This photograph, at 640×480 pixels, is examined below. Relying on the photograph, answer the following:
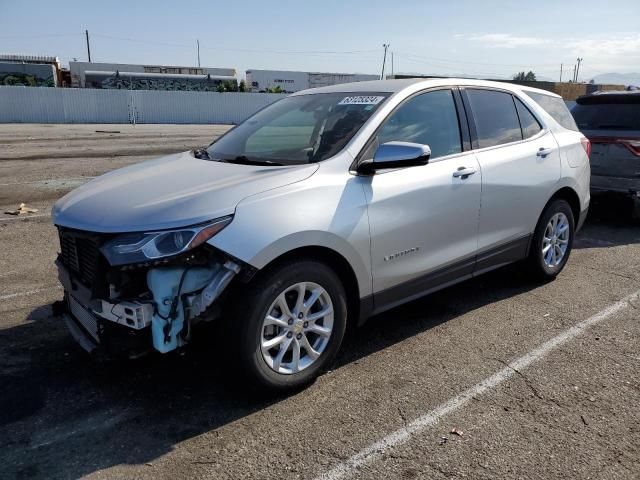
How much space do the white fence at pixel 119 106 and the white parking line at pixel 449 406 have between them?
2862 centimetres

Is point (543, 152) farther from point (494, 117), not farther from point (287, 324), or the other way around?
point (287, 324)

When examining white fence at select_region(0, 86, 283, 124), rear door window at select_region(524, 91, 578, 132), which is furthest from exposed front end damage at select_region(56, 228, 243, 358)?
white fence at select_region(0, 86, 283, 124)

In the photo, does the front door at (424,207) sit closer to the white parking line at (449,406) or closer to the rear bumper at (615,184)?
the white parking line at (449,406)

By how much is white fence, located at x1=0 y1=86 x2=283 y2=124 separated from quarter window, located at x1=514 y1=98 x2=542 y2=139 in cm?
2734

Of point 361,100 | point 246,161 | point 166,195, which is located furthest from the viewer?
point 361,100

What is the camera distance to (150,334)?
9.78ft

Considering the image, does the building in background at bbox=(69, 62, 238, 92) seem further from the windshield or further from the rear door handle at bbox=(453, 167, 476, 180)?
the rear door handle at bbox=(453, 167, 476, 180)

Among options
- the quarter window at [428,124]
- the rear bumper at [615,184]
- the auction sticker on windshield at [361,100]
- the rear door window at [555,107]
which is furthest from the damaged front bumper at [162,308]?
the rear bumper at [615,184]

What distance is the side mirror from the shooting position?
3.48 m

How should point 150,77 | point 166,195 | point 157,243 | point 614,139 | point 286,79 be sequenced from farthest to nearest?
1. point 286,79
2. point 150,77
3. point 614,139
4. point 166,195
5. point 157,243

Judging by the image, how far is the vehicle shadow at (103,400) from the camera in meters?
2.82

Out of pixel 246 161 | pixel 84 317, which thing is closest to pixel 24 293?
pixel 84 317

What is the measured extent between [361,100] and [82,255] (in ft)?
7.03

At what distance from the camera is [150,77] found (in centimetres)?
5584
